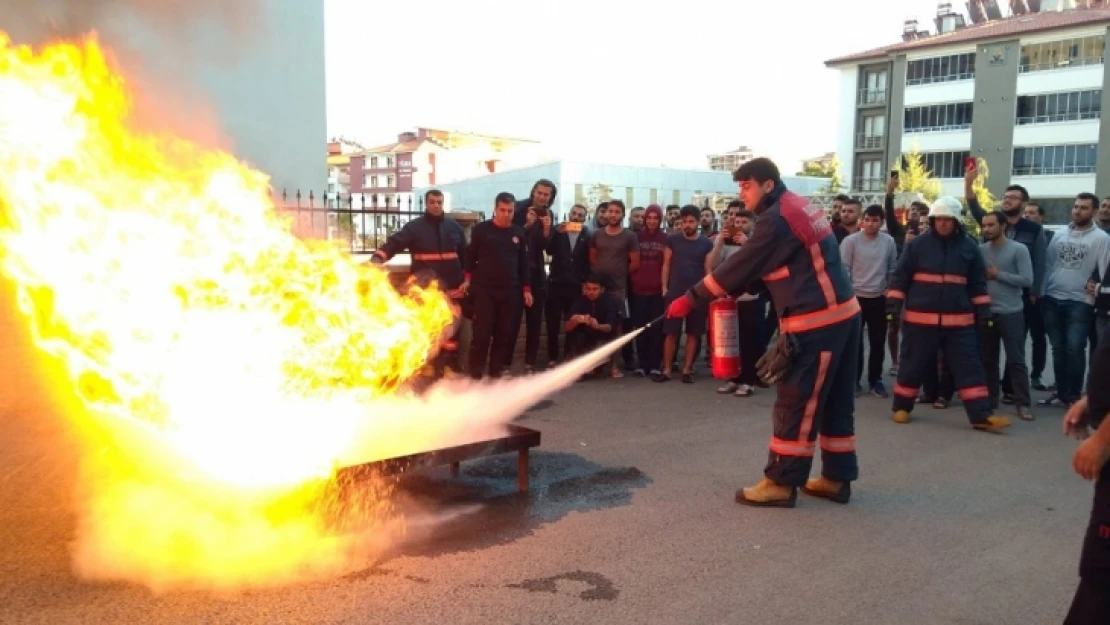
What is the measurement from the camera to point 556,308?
10.4 m

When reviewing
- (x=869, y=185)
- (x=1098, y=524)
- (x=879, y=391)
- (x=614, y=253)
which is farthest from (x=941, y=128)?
(x=1098, y=524)

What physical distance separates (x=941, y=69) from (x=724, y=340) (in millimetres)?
49593

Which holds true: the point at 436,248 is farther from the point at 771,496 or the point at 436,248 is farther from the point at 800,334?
the point at 771,496

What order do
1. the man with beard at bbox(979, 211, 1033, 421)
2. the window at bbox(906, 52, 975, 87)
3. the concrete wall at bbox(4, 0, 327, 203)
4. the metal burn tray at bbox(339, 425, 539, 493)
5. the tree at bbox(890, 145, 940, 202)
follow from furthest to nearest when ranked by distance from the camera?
the window at bbox(906, 52, 975, 87), the tree at bbox(890, 145, 940, 202), the man with beard at bbox(979, 211, 1033, 421), the concrete wall at bbox(4, 0, 327, 203), the metal burn tray at bbox(339, 425, 539, 493)

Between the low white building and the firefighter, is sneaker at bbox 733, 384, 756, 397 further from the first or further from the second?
the low white building

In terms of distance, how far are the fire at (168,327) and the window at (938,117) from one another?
50.2 metres

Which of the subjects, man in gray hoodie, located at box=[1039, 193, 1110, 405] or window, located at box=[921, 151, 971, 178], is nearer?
man in gray hoodie, located at box=[1039, 193, 1110, 405]

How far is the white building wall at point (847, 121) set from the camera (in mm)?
55062

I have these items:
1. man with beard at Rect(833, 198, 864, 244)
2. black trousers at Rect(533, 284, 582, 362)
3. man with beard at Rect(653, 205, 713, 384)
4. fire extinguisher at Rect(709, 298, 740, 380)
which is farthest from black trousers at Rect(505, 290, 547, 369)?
man with beard at Rect(833, 198, 864, 244)

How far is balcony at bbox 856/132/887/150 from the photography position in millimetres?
53719

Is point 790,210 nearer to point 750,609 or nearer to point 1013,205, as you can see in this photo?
point 750,609

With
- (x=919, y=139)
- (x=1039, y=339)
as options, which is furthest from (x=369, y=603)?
(x=919, y=139)

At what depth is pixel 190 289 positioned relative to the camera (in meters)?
5.01

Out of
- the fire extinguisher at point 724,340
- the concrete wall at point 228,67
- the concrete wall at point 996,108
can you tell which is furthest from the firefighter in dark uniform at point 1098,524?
the concrete wall at point 996,108
